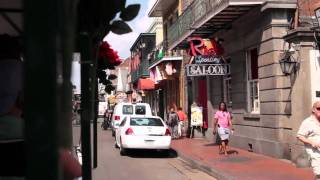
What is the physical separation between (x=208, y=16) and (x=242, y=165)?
7.13 metres

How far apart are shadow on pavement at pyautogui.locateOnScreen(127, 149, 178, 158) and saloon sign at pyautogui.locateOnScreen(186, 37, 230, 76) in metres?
3.21

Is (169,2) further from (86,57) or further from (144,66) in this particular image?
(86,57)

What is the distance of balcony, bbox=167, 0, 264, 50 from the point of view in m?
18.2

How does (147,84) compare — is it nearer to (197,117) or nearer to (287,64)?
(197,117)

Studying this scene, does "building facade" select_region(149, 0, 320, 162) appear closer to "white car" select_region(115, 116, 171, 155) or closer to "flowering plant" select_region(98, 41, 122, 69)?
"white car" select_region(115, 116, 171, 155)

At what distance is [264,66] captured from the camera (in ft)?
58.0

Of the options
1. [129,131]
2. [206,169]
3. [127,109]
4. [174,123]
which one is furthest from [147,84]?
[206,169]

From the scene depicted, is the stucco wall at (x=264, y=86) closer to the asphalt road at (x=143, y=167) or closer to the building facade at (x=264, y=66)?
the building facade at (x=264, y=66)

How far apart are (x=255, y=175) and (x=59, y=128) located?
12316 mm

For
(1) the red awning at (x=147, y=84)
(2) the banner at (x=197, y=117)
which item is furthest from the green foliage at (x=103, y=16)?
(1) the red awning at (x=147, y=84)

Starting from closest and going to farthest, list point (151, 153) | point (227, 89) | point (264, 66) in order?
1. point (264, 66)
2. point (151, 153)
3. point (227, 89)

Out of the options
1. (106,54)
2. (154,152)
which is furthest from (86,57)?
(154,152)

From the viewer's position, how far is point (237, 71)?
2056 cm

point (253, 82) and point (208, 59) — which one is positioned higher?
point (208, 59)
